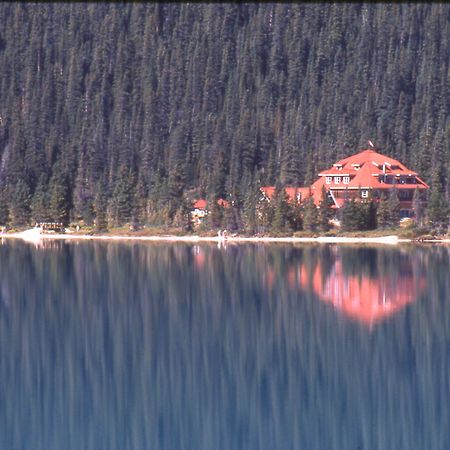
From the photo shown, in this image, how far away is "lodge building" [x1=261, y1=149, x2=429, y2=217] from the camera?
3708 inches

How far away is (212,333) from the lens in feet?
112

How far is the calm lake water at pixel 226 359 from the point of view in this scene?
22.1 metres

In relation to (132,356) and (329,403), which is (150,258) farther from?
(329,403)

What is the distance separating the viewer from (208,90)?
141500 millimetres

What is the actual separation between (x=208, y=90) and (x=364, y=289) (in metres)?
97.9

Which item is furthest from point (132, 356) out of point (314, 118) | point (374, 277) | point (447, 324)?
point (314, 118)

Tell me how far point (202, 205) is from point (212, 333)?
69340 millimetres

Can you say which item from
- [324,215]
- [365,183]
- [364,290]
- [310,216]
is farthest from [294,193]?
[364,290]

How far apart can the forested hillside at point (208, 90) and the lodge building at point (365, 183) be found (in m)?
10.2

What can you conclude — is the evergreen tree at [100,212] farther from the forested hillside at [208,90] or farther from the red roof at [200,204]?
the red roof at [200,204]

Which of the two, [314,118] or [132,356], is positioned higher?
Answer: [314,118]

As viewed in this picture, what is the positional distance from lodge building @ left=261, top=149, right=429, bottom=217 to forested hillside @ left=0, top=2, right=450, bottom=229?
10.2m

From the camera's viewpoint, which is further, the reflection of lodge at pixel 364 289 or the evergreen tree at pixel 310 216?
the evergreen tree at pixel 310 216

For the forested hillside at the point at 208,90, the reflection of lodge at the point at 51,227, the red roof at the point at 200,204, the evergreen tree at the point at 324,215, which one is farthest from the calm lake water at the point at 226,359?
the forested hillside at the point at 208,90
